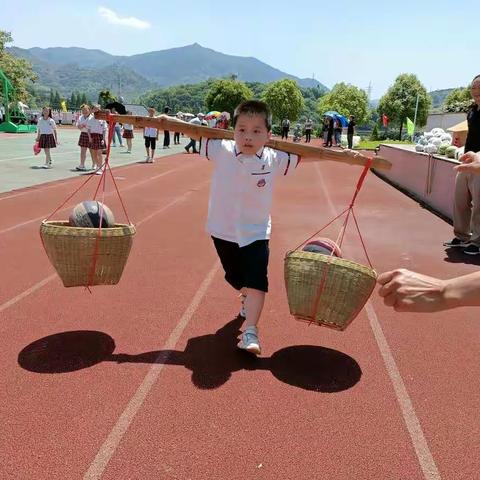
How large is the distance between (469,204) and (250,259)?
480cm

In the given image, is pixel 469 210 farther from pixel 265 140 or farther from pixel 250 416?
pixel 250 416

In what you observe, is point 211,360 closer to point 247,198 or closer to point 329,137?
point 247,198

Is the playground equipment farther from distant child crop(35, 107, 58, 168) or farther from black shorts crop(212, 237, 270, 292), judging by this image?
black shorts crop(212, 237, 270, 292)

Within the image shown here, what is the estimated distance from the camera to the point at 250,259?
11.6 feet

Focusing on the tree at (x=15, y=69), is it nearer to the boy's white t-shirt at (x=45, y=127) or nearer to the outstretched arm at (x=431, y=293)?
the boy's white t-shirt at (x=45, y=127)

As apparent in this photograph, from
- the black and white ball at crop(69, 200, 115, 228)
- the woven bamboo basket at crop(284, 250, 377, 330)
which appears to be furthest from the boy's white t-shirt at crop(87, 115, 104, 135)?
the woven bamboo basket at crop(284, 250, 377, 330)

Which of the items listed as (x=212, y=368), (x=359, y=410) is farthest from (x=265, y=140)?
(x=359, y=410)

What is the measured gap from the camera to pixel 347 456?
2545mm

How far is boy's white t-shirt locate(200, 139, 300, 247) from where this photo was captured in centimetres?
352

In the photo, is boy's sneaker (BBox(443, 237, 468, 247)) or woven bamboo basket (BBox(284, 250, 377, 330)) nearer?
woven bamboo basket (BBox(284, 250, 377, 330))

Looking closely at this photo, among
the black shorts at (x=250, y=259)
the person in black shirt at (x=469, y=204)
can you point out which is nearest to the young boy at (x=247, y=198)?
the black shorts at (x=250, y=259)

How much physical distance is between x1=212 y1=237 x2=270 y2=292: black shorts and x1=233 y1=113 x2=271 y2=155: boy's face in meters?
0.66

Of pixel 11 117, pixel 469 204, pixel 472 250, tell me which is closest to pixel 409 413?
pixel 472 250

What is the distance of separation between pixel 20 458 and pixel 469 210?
21.2 ft
